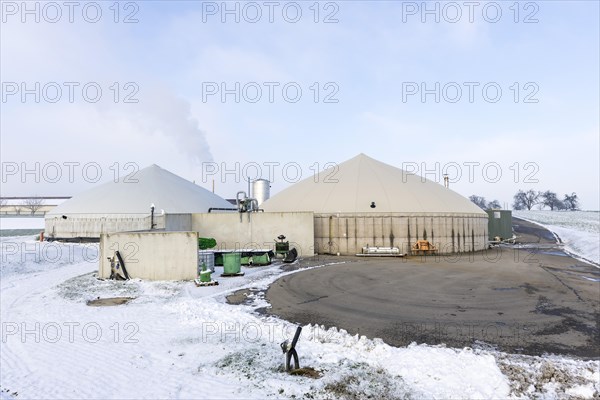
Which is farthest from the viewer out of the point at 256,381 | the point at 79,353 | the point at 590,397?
the point at 79,353

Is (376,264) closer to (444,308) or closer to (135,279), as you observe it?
(444,308)

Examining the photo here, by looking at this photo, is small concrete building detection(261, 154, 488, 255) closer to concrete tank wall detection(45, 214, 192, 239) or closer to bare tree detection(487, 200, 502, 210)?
concrete tank wall detection(45, 214, 192, 239)

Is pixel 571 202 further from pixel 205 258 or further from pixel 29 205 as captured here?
pixel 29 205

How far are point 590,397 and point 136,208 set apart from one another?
160 feet

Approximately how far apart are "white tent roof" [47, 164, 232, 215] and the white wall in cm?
2905

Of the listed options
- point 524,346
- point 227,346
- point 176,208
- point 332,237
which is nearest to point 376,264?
point 332,237

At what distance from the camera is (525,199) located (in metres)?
148

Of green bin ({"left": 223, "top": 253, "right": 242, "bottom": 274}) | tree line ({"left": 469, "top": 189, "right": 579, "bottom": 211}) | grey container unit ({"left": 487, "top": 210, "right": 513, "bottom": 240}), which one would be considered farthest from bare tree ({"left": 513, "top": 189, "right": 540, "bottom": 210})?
green bin ({"left": 223, "top": 253, "right": 242, "bottom": 274})

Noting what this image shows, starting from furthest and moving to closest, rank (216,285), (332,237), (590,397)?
(332,237), (216,285), (590,397)

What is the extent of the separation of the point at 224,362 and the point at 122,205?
44.4 m

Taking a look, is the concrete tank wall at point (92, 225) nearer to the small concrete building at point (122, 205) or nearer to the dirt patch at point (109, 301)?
the small concrete building at point (122, 205)

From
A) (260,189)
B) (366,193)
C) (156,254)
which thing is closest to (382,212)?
(366,193)

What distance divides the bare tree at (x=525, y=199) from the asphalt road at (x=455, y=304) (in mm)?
145491

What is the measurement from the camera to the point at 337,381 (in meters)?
7.65
